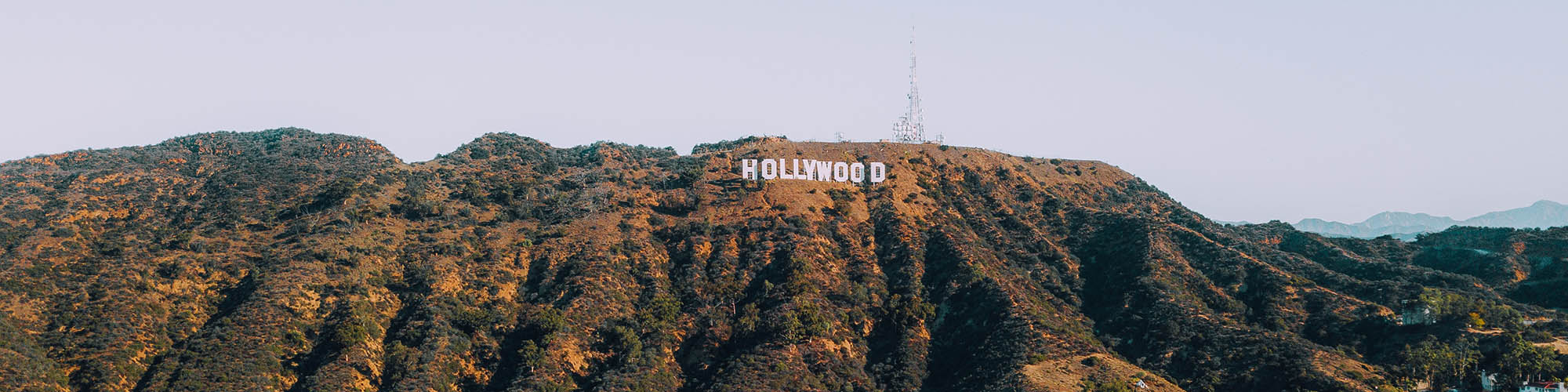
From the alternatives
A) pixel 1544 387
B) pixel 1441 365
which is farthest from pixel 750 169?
pixel 1544 387

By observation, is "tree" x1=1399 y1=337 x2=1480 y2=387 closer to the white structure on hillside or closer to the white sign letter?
the white structure on hillside

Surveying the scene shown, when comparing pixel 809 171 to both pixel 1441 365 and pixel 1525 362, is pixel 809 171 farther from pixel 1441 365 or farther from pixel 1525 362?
pixel 1525 362

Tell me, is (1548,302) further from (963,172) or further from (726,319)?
(726,319)

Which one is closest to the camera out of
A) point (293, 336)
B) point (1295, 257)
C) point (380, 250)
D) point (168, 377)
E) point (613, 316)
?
point (168, 377)

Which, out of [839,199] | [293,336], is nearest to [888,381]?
[839,199]

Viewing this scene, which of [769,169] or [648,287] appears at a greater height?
[769,169]

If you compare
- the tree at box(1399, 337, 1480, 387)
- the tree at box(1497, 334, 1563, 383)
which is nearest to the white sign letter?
the tree at box(1399, 337, 1480, 387)
